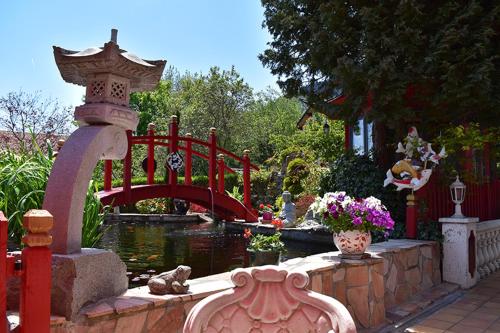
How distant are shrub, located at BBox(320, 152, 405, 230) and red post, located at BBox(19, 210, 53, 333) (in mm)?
5142

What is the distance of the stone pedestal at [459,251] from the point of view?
211 inches

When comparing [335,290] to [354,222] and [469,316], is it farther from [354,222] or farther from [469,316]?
[469,316]

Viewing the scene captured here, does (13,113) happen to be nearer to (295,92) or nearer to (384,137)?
(295,92)

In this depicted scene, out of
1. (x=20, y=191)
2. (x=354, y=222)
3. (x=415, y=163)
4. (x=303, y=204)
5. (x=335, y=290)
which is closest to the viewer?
(x=20, y=191)

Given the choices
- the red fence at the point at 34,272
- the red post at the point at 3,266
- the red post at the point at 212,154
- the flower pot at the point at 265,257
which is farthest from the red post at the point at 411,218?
the red post at the point at 212,154

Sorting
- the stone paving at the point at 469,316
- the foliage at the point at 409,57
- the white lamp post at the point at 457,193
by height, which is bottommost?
the stone paving at the point at 469,316

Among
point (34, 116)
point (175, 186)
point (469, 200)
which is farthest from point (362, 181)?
point (34, 116)

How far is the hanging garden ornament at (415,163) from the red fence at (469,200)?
38 centimetres

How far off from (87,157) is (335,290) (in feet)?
7.43

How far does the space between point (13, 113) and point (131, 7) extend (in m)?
11.2

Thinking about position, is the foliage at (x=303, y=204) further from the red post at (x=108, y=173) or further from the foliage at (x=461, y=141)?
the foliage at (x=461, y=141)

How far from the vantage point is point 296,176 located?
1473 cm

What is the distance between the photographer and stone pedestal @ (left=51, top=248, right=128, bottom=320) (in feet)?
7.77

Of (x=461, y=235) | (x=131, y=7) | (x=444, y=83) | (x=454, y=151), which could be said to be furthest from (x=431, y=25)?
(x=131, y=7)
